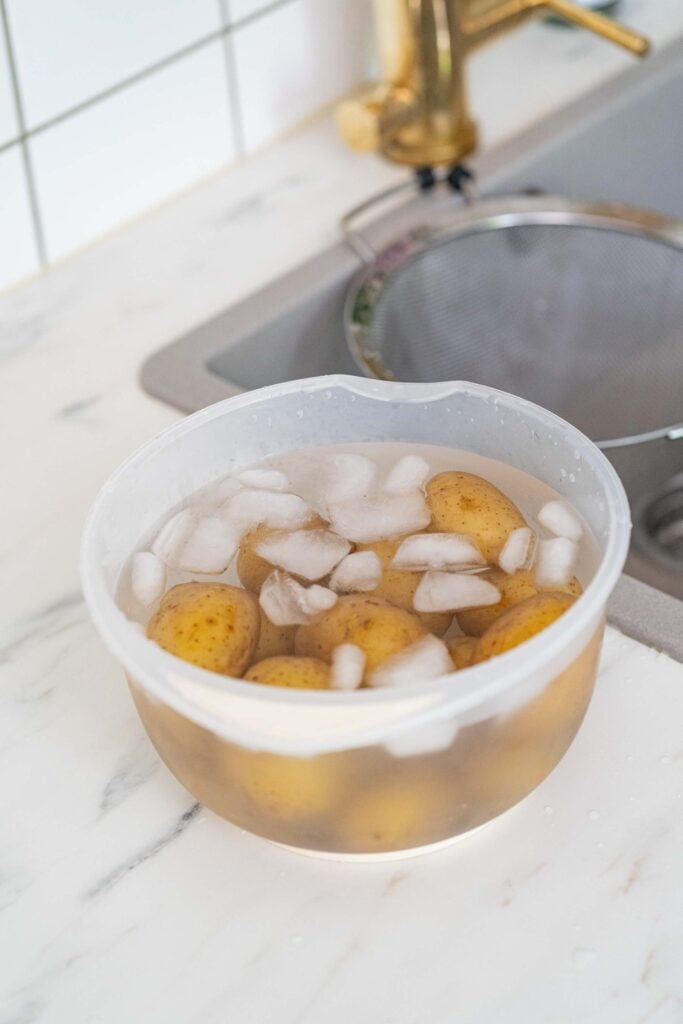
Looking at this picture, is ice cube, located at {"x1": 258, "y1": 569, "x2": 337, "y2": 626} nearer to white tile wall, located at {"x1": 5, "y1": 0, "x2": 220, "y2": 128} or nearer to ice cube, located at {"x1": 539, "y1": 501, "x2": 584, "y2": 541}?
ice cube, located at {"x1": 539, "y1": 501, "x2": 584, "y2": 541}

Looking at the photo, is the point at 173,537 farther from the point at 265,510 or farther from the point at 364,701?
the point at 364,701

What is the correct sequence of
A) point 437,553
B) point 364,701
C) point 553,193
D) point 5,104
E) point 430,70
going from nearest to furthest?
point 364,701 < point 437,553 < point 5,104 < point 430,70 < point 553,193

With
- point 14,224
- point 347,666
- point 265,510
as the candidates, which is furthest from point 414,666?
point 14,224

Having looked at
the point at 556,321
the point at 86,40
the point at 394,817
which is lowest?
the point at 556,321

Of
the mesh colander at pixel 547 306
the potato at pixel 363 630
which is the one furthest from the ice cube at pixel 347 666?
the mesh colander at pixel 547 306

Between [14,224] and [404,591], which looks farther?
[14,224]

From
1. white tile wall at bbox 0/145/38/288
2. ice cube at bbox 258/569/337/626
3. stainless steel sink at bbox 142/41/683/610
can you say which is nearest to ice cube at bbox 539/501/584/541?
ice cube at bbox 258/569/337/626

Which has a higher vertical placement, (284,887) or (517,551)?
(517,551)
